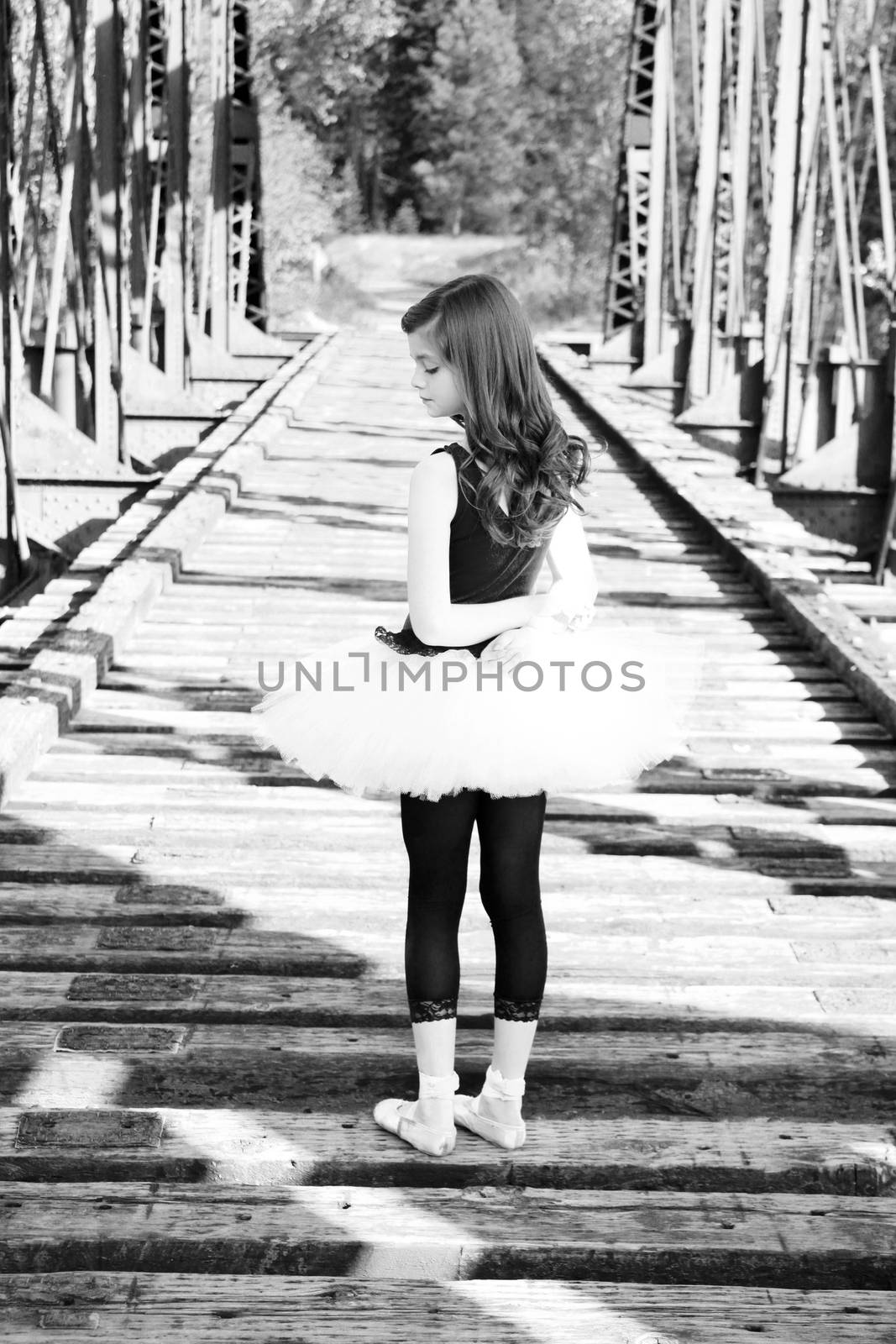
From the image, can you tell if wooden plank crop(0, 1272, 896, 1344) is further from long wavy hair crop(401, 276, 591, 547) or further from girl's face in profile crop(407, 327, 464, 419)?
girl's face in profile crop(407, 327, 464, 419)

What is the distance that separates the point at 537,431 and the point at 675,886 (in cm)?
162

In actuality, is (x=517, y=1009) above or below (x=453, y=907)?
below

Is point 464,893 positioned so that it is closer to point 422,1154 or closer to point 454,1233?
point 422,1154

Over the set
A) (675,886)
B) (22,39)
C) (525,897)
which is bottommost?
(675,886)

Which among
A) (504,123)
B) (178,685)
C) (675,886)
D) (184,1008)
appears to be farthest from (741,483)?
(504,123)

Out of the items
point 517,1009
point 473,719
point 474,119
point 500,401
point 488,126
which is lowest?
point 517,1009

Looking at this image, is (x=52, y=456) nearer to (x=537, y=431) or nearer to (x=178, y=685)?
(x=178, y=685)

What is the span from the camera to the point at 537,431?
239 centimetres

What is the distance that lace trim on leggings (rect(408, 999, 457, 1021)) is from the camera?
2555 mm

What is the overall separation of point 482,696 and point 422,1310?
84 centimetres

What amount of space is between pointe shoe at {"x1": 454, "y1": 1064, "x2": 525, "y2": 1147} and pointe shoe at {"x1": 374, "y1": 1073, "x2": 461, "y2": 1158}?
3 cm

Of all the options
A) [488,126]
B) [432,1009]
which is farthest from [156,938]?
[488,126]

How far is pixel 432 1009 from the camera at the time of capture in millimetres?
2557

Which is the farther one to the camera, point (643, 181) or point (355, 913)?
point (643, 181)
